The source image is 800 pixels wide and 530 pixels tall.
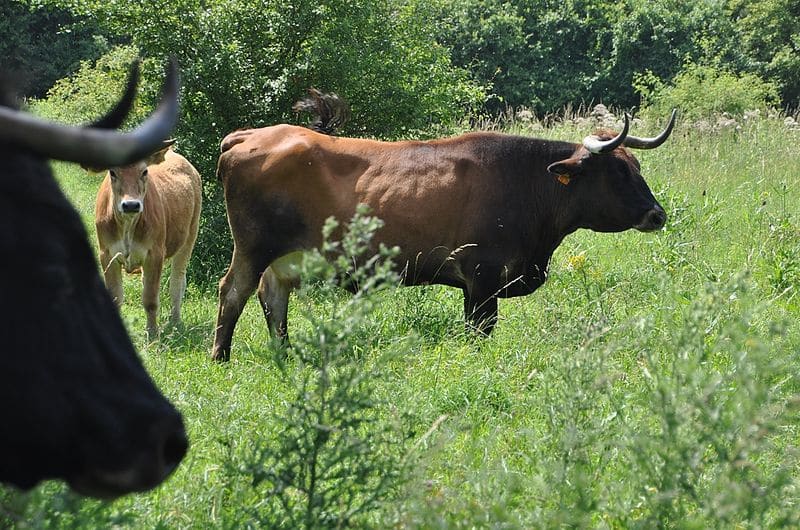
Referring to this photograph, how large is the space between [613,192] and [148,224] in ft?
12.9

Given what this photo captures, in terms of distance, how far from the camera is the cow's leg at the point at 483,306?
7.29 metres

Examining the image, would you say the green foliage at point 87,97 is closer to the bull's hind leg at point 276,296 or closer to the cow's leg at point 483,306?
the bull's hind leg at point 276,296

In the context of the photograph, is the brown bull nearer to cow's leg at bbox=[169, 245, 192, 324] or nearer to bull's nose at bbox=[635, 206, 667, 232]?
bull's nose at bbox=[635, 206, 667, 232]

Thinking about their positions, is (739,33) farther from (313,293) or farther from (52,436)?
(52,436)

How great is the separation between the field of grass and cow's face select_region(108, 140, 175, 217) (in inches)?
43.9

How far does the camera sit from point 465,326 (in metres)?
7.19

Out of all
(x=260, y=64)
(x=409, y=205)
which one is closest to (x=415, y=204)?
(x=409, y=205)

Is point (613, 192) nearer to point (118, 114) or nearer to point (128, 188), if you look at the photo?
point (128, 188)

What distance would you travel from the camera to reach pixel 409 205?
7.27m

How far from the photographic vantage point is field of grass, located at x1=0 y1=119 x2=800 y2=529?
3148 mm

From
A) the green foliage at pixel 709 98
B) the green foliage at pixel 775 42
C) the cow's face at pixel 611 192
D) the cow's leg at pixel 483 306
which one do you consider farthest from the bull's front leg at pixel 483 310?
the green foliage at pixel 775 42

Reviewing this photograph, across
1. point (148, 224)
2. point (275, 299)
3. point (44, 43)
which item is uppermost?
point (275, 299)

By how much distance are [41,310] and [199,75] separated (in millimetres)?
8418

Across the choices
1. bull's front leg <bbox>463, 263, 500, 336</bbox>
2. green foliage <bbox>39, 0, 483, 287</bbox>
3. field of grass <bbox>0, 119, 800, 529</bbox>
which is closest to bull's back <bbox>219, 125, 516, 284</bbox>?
bull's front leg <bbox>463, 263, 500, 336</bbox>
